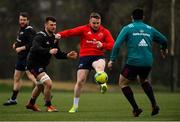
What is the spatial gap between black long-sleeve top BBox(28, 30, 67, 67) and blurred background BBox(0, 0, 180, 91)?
846 inches

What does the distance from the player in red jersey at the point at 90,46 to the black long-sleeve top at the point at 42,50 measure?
1.43ft

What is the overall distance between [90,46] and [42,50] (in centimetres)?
119

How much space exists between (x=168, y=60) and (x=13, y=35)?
10.7 metres

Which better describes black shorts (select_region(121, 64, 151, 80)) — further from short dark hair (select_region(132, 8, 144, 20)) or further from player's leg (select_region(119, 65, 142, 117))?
short dark hair (select_region(132, 8, 144, 20))

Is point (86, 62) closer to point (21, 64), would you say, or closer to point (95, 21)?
point (95, 21)

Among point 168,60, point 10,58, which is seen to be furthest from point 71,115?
point 168,60

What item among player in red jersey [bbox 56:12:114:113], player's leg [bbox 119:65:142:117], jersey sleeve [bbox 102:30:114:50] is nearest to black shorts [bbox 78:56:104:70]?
player in red jersey [bbox 56:12:114:113]

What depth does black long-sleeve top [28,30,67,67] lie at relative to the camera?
16.3 meters

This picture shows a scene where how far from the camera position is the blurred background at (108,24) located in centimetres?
4103

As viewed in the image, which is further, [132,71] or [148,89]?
[148,89]

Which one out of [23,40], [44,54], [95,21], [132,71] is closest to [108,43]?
[95,21]

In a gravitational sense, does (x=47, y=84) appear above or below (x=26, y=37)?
below

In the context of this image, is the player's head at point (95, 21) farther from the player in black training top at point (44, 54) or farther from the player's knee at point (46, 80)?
the player's knee at point (46, 80)

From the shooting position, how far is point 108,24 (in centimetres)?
4388
